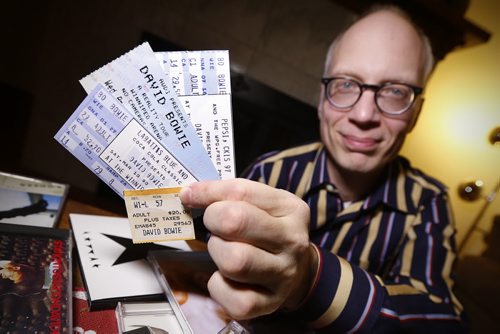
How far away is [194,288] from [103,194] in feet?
7.23

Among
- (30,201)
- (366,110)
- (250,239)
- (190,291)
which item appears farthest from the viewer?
(366,110)

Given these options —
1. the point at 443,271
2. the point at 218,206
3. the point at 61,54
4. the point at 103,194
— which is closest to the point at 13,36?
the point at 61,54

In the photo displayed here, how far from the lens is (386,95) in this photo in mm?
995

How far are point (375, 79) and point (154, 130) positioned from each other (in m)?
0.81

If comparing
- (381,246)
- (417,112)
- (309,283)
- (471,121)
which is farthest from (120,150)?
(417,112)

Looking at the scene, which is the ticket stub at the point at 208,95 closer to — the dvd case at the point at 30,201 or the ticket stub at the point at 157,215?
the ticket stub at the point at 157,215

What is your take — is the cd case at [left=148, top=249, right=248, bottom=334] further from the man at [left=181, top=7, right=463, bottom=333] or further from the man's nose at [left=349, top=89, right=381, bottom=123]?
the man's nose at [left=349, top=89, right=381, bottom=123]

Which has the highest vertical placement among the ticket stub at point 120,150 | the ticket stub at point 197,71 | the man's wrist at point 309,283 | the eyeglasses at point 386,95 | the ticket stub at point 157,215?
the eyeglasses at point 386,95

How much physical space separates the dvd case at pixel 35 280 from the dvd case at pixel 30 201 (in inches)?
3.0

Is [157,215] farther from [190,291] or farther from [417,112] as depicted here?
[417,112]

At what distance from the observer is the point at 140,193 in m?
0.41

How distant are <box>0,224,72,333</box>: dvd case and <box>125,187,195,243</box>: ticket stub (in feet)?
0.39

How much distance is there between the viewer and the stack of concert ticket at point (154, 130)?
15.5 inches

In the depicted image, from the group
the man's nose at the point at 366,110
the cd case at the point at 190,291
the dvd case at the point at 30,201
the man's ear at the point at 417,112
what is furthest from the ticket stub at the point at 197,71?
the man's ear at the point at 417,112
